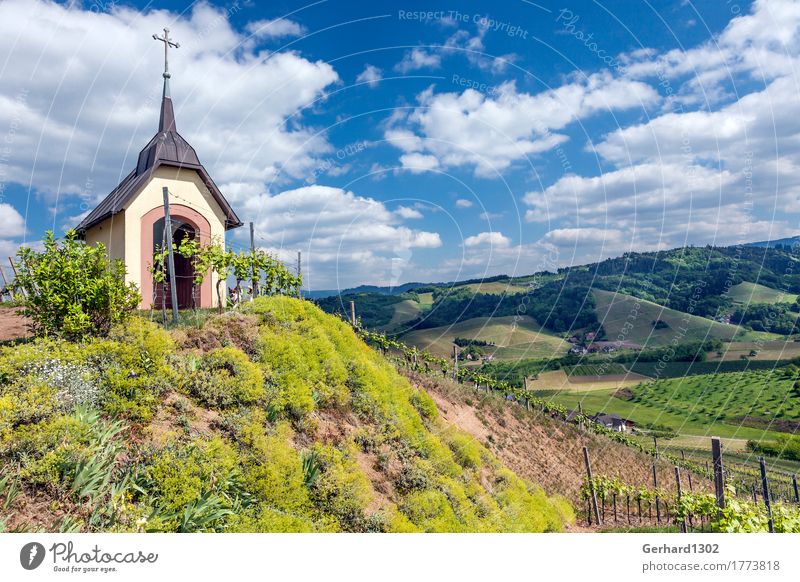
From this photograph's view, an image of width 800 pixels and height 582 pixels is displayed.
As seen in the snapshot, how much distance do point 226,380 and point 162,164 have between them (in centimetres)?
1287

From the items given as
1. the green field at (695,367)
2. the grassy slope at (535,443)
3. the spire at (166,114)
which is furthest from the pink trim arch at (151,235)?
the green field at (695,367)

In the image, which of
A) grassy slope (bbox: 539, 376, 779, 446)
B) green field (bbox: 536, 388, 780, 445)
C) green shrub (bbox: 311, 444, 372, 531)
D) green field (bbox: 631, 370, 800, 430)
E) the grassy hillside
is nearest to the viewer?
the grassy hillside

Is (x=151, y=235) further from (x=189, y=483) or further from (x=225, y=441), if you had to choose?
(x=189, y=483)

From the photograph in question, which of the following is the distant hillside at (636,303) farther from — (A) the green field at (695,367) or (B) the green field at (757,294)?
(A) the green field at (695,367)

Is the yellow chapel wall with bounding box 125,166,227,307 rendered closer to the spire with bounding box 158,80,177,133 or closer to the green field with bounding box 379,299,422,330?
the spire with bounding box 158,80,177,133

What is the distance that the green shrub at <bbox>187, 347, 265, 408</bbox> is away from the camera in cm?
996

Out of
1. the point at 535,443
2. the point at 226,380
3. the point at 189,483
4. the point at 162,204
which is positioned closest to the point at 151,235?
the point at 162,204

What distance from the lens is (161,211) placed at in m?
18.7

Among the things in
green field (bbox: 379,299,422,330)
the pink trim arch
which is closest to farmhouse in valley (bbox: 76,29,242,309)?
the pink trim arch

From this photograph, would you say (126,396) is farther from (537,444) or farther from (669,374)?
(669,374)

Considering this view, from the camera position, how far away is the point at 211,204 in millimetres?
20391

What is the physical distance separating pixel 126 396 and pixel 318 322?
6618mm

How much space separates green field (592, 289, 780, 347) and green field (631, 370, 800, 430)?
13.0 meters

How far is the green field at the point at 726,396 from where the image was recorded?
264 ft
